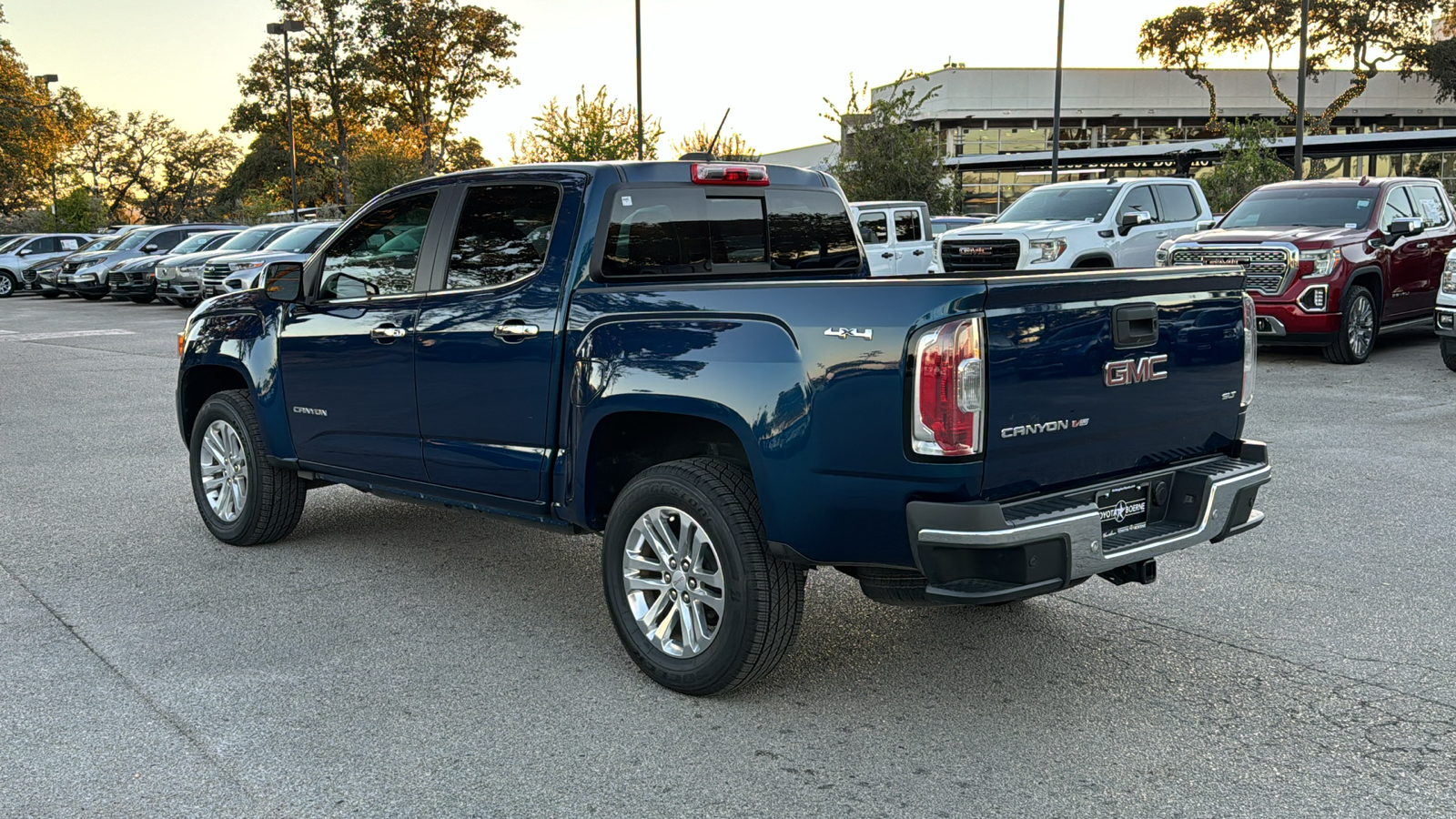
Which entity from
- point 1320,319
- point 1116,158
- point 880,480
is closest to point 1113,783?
point 880,480

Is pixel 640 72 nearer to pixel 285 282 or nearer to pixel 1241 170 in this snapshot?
pixel 1241 170

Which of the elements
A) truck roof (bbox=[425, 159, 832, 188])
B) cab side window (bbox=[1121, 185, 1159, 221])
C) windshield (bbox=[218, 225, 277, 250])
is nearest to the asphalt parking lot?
truck roof (bbox=[425, 159, 832, 188])

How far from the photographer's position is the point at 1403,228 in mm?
14016

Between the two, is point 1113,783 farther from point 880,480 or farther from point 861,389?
point 861,389

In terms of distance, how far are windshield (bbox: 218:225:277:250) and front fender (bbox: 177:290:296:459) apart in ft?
70.8

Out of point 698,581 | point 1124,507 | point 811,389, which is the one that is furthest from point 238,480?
point 1124,507

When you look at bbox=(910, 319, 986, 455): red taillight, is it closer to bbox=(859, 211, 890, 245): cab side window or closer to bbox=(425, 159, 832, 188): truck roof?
bbox=(425, 159, 832, 188): truck roof

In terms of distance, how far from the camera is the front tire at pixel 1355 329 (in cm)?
1334

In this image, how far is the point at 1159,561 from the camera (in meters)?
6.05

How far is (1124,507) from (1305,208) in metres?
12.0

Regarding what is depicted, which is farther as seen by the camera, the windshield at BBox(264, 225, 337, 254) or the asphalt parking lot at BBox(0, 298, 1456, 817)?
the windshield at BBox(264, 225, 337, 254)

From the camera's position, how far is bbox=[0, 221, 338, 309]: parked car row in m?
24.9

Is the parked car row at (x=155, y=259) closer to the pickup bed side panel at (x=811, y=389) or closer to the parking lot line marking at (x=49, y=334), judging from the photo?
the parking lot line marking at (x=49, y=334)

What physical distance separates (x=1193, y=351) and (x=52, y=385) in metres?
13.3
